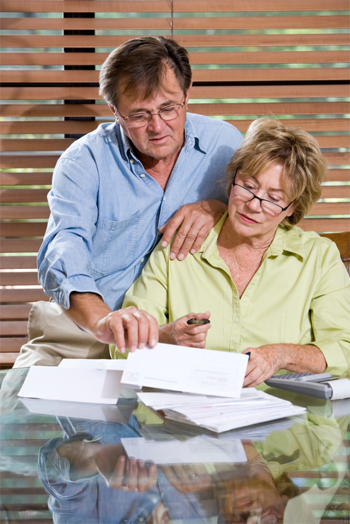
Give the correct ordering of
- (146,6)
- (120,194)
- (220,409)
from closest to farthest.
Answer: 1. (220,409)
2. (120,194)
3. (146,6)

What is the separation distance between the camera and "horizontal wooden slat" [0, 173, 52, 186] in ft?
9.16

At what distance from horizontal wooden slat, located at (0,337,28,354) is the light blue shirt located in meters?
0.96

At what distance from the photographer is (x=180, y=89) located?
6.39 feet

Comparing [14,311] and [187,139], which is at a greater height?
[187,139]

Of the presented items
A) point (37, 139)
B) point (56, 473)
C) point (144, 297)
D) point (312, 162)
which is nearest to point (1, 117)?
point (37, 139)

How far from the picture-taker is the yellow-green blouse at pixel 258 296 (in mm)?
1859

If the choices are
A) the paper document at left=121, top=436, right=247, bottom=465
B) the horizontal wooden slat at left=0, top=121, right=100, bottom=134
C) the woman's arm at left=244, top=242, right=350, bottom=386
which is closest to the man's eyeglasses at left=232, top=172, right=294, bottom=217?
the woman's arm at left=244, top=242, right=350, bottom=386

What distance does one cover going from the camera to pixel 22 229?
283 cm

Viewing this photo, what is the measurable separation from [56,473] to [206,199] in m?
1.35

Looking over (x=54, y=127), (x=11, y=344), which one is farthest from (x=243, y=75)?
(x=11, y=344)

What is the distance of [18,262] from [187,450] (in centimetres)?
200

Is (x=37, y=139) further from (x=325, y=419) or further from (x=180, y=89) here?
(x=325, y=419)

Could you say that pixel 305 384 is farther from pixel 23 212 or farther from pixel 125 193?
pixel 23 212

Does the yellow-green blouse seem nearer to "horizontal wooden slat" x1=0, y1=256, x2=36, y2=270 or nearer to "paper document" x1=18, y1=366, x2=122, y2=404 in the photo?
"paper document" x1=18, y1=366, x2=122, y2=404
